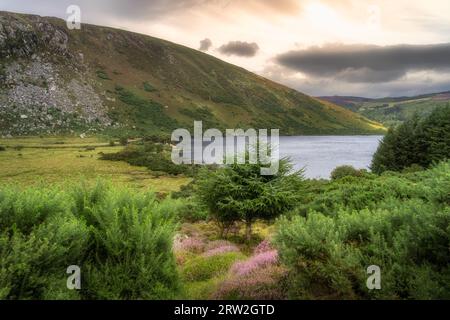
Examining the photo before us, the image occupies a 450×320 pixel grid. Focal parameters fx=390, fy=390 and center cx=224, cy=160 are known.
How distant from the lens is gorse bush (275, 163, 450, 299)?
8070 mm

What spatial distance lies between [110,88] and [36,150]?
113512 millimetres

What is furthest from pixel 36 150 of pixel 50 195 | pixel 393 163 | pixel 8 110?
pixel 50 195

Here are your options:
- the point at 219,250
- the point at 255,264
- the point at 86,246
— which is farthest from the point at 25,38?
the point at 86,246

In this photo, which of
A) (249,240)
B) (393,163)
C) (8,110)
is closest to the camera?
(249,240)

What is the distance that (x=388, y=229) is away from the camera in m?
9.89

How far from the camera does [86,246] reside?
9.07 metres

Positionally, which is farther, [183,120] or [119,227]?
[183,120]

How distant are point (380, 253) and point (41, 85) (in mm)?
172162

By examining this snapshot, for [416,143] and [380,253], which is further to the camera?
[416,143]

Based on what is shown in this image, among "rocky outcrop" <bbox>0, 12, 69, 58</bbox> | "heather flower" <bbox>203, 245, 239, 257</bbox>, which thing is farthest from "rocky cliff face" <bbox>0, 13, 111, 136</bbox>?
"heather flower" <bbox>203, 245, 239, 257</bbox>

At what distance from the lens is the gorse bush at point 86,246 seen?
7516 mm

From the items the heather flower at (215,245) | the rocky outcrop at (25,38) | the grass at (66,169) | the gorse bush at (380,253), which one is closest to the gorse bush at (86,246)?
the gorse bush at (380,253)

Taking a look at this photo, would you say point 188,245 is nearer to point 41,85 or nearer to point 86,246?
point 86,246
